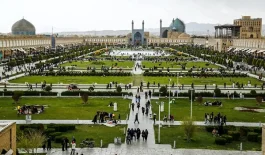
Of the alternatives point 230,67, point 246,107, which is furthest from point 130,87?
point 230,67

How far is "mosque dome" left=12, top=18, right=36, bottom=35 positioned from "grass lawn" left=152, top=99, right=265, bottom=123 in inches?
3503

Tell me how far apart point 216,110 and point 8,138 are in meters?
16.6

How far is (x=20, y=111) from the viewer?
2391 cm

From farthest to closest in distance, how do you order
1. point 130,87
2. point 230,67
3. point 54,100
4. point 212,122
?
point 230,67, point 130,87, point 54,100, point 212,122

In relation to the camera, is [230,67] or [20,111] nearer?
[20,111]

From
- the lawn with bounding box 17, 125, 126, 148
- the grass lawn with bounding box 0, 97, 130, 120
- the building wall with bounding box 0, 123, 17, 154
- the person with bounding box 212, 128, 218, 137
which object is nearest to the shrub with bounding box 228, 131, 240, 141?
the person with bounding box 212, 128, 218, 137

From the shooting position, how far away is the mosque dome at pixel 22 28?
362 feet

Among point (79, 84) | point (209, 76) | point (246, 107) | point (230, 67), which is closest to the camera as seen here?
point (246, 107)

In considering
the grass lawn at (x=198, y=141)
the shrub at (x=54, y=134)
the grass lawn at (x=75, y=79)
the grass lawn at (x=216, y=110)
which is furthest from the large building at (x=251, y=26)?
the shrub at (x=54, y=134)

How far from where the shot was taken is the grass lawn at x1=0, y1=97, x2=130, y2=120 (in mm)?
23250

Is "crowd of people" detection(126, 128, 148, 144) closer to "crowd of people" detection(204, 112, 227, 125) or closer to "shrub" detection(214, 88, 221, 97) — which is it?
"crowd of people" detection(204, 112, 227, 125)

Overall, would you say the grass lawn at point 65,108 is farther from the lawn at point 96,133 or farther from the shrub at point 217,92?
the shrub at point 217,92

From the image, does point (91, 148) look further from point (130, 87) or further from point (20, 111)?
point (130, 87)

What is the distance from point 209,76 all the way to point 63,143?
3058 centimetres
